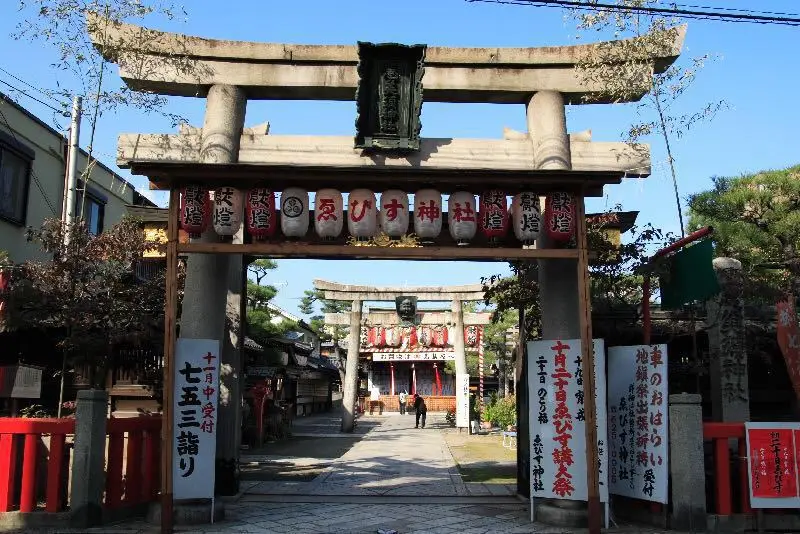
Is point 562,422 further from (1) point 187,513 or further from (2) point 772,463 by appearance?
(1) point 187,513

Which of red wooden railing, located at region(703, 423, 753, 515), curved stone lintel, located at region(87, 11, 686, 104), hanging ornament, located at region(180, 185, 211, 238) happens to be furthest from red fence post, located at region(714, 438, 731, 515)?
hanging ornament, located at region(180, 185, 211, 238)

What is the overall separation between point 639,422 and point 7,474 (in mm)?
8440

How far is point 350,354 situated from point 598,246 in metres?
18.4

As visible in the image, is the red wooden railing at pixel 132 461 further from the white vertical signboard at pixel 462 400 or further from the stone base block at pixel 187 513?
the white vertical signboard at pixel 462 400

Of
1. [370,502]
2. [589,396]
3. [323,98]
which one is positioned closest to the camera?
[589,396]

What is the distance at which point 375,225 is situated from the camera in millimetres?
9531

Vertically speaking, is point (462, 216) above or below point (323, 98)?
below

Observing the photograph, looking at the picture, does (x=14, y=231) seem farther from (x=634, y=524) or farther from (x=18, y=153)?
(x=634, y=524)

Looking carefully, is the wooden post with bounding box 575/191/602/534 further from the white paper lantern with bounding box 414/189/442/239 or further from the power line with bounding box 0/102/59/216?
the power line with bounding box 0/102/59/216

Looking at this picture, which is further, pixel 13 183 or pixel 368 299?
pixel 368 299

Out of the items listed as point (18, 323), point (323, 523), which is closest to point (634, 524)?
point (323, 523)

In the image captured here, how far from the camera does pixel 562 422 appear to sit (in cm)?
962

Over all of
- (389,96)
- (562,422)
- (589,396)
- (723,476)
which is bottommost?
(723,476)

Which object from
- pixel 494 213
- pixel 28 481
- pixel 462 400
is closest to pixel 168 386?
pixel 28 481
